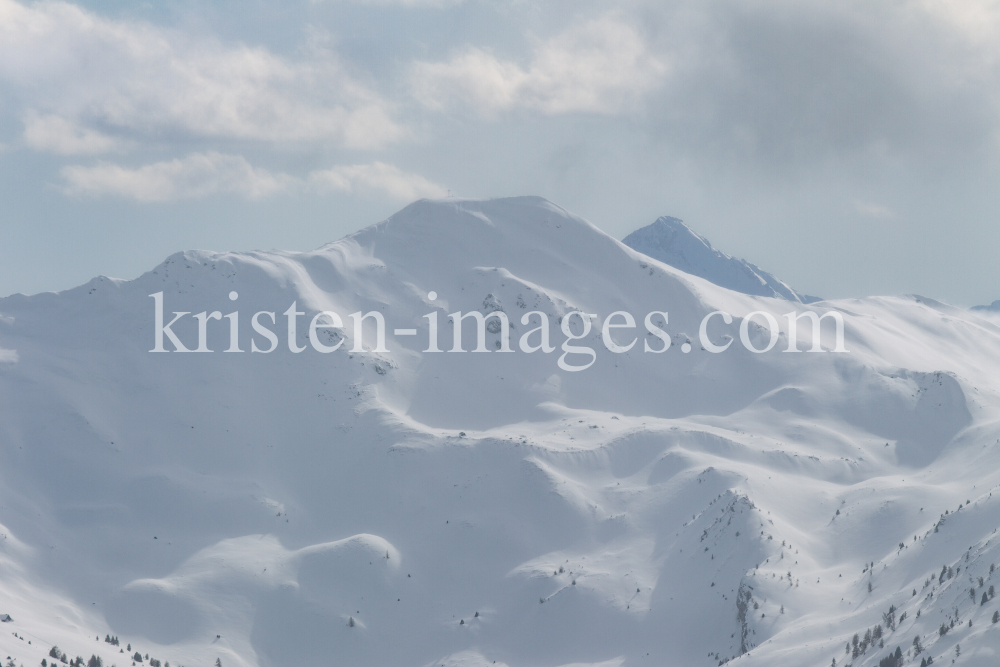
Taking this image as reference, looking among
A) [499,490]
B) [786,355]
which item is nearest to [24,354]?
[499,490]

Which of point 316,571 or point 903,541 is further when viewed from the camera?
point 316,571

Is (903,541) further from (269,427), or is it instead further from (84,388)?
(84,388)

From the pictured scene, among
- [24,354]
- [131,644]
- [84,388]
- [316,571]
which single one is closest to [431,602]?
[316,571]

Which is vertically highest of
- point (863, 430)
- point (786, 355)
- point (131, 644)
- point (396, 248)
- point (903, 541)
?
point (396, 248)

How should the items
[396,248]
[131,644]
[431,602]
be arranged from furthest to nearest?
[396,248]
[431,602]
[131,644]

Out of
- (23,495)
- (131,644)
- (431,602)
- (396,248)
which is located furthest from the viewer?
(396,248)

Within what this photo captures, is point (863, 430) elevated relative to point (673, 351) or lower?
lower

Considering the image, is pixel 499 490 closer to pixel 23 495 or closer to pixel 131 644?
pixel 131 644
